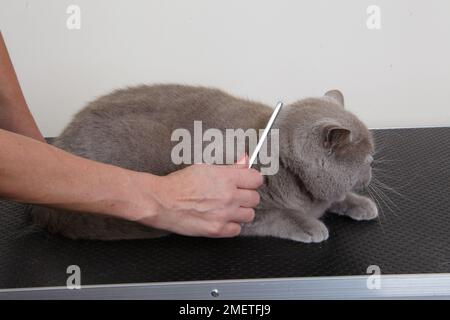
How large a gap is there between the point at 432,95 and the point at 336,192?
3.46ft

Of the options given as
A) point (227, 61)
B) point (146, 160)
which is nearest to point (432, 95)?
point (227, 61)

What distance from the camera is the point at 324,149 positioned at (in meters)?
1.27

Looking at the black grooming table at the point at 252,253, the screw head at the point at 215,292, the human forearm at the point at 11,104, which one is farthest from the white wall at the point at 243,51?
the screw head at the point at 215,292

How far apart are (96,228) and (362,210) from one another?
22.2 inches

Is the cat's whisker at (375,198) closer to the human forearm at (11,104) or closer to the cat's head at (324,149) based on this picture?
the cat's head at (324,149)

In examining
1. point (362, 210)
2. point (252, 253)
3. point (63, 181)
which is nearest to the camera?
point (63, 181)

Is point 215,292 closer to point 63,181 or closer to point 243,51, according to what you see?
point 63,181

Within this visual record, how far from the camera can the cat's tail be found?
1274 mm

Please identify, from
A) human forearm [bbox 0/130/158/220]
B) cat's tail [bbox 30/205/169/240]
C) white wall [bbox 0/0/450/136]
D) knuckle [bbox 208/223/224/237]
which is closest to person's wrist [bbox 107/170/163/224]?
human forearm [bbox 0/130/158/220]

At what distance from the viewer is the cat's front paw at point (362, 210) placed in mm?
1324

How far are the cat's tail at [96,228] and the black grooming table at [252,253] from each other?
18mm

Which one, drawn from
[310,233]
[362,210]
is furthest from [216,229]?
[362,210]

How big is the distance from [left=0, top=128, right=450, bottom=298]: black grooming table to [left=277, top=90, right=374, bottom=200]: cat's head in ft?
0.32

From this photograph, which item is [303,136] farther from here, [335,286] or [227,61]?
[227,61]
